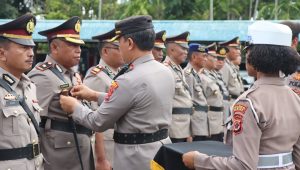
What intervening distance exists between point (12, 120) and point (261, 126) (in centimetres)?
165

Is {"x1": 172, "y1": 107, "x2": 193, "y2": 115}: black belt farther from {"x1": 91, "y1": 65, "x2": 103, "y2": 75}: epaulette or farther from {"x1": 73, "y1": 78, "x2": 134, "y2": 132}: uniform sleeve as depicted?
{"x1": 73, "y1": 78, "x2": 134, "y2": 132}: uniform sleeve

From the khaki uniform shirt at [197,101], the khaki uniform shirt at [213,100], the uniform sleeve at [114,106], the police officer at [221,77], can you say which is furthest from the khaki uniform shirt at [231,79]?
the uniform sleeve at [114,106]

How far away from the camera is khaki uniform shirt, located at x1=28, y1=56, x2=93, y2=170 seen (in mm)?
4023

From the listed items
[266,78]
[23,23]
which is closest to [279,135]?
[266,78]

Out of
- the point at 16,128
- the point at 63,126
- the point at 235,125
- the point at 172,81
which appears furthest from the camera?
the point at 63,126

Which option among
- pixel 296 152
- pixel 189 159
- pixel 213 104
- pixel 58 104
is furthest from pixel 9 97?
pixel 213 104

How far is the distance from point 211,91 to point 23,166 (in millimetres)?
5086

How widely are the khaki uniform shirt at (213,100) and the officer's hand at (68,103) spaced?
4.36 meters

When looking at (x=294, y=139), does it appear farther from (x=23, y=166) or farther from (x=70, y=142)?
(x=70, y=142)

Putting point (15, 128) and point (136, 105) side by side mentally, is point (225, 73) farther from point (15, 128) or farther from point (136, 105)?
point (15, 128)

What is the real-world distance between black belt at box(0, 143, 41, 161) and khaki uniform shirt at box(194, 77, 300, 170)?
1.24 m

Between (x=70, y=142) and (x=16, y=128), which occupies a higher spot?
(x=16, y=128)

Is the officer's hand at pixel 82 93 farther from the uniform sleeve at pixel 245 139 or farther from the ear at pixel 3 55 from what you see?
the uniform sleeve at pixel 245 139

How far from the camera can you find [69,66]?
14.0 ft
